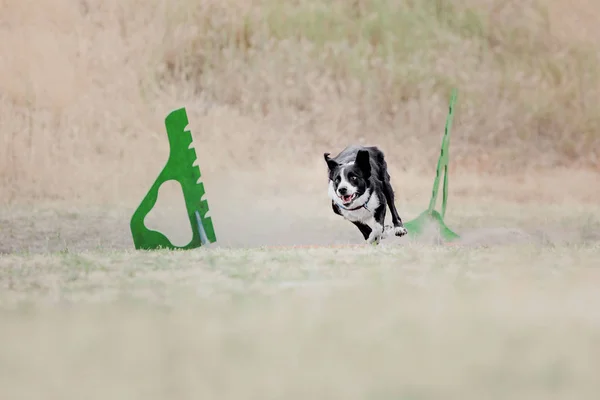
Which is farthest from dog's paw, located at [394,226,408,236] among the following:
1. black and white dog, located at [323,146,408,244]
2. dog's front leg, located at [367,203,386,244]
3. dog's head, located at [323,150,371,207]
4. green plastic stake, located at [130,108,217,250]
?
green plastic stake, located at [130,108,217,250]

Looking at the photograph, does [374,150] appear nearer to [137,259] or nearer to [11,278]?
[137,259]

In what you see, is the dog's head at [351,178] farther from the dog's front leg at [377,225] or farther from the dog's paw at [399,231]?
the dog's paw at [399,231]

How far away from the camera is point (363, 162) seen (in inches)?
177

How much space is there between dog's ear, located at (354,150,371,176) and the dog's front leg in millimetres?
203

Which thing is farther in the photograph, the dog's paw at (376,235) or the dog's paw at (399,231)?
the dog's paw at (399,231)

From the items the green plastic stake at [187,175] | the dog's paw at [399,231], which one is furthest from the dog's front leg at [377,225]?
the green plastic stake at [187,175]

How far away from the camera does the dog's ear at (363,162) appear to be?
445cm

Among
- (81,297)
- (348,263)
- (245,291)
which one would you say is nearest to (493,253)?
(348,263)

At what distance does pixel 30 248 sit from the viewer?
4.41 m

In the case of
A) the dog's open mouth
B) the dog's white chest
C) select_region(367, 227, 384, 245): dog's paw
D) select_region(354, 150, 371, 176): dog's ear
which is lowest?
select_region(367, 227, 384, 245): dog's paw

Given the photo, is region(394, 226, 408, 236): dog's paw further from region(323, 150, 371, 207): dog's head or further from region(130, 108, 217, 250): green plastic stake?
region(130, 108, 217, 250): green plastic stake

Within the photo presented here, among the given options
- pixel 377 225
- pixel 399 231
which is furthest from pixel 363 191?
pixel 399 231

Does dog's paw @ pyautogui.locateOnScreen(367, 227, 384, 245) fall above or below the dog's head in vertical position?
below

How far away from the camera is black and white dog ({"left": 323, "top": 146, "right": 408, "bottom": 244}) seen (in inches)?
176
